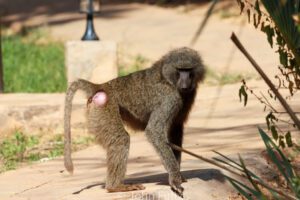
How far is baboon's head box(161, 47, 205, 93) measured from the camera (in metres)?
7.37

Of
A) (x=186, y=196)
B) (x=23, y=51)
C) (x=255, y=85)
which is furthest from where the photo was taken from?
(x=23, y=51)

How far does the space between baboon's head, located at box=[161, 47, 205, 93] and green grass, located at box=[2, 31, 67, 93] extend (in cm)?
678

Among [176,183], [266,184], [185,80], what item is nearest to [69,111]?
[185,80]

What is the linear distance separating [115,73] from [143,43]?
4.76 metres

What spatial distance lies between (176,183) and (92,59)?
268 inches

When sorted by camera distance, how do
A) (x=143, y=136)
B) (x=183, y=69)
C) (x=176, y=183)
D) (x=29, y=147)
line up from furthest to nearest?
(x=29, y=147) < (x=143, y=136) < (x=183, y=69) < (x=176, y=183)

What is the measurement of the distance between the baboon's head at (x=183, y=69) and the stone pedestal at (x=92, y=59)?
6.20 metres

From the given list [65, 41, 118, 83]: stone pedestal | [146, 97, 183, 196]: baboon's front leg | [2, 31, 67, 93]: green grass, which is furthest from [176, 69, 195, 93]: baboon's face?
[2, 31, 67, 93]: green grass

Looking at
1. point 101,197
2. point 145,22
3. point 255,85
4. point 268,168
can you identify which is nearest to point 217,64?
point 255,85

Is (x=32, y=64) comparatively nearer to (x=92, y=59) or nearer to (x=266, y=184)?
(x=92, y=59)

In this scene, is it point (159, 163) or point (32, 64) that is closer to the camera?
point (159, 163)

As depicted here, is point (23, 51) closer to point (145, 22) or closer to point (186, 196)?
point (145, 22)

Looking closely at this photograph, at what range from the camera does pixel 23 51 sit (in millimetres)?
18438

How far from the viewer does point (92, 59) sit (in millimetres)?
13719
